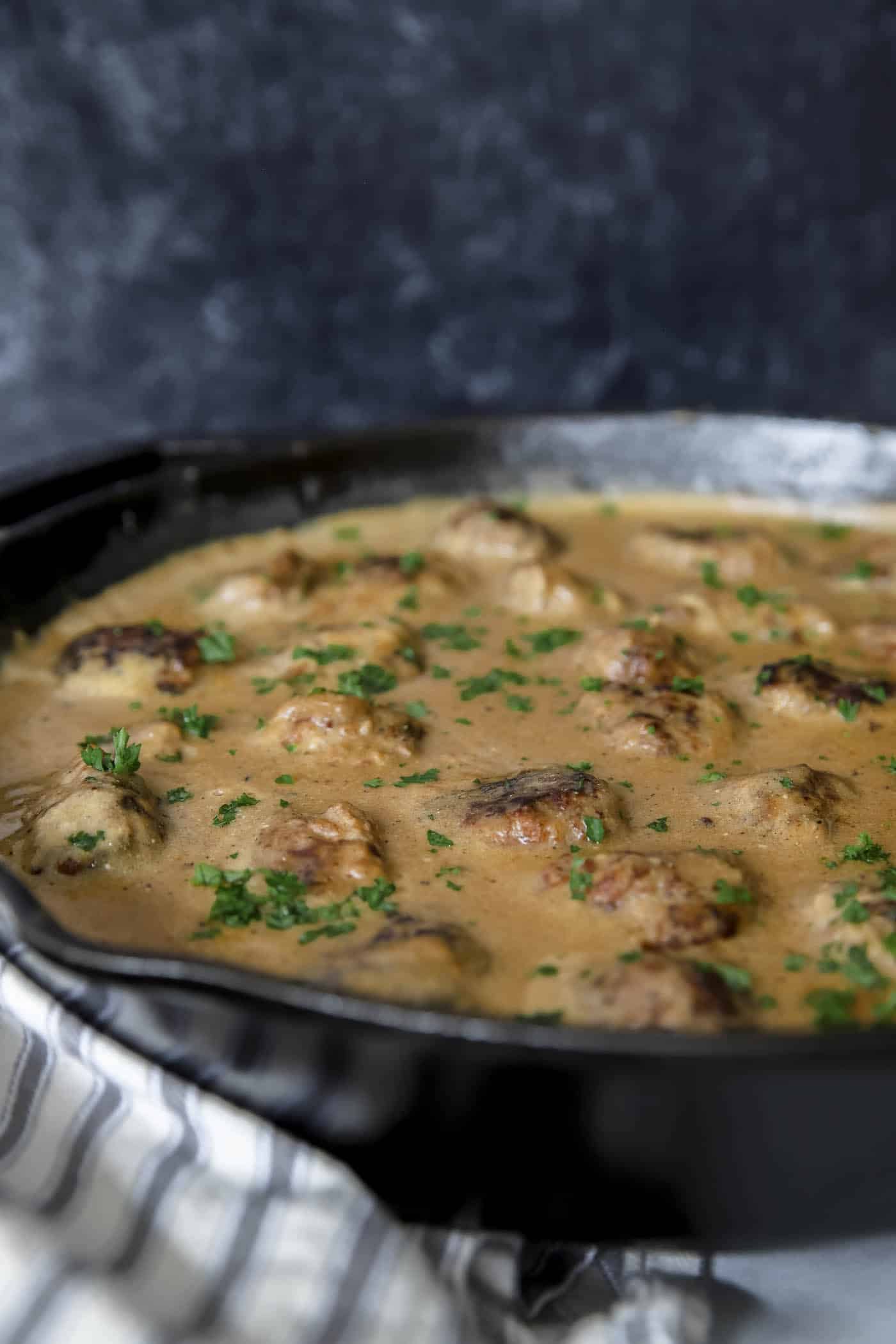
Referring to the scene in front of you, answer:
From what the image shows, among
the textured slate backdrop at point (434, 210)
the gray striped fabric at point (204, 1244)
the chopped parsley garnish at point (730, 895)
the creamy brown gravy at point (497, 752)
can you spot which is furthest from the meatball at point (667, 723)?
the textured slate backdrop at point (434, 210)

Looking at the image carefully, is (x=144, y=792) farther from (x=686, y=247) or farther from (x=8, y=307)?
(x=686, y=247)

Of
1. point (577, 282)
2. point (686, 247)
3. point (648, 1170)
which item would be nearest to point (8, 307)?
point (577, 282)

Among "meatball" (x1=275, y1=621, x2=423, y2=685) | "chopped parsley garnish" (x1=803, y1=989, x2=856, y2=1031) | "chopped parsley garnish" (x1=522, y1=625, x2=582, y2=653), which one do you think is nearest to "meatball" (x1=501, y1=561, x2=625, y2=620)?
"chopped parsley garnish" (x1=522, y1=625, x2=582, y2=653)

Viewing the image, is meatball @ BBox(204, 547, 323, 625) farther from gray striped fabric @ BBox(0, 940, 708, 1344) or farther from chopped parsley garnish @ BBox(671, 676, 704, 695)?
gray striped fabric @ BBox(0, 940, 708, 1344)

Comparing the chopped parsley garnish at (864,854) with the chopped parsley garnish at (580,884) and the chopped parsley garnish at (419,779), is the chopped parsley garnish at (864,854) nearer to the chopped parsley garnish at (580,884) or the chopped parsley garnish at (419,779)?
the chopped parsley garnish at (580,884)

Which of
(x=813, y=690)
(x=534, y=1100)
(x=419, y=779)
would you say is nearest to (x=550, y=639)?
(x=813, y=690)
